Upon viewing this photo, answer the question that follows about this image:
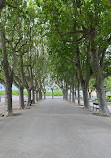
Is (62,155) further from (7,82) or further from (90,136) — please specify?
(7,82)

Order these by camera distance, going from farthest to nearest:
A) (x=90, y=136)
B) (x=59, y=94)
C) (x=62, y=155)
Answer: (x=59, y=94) → (x=90, y=136) → (x=62, y=155)

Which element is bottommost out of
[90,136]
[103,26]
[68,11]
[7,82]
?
[90,136]

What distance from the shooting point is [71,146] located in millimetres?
5172

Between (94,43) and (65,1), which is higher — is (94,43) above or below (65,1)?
below

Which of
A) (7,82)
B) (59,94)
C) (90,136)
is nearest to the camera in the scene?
(90,136)

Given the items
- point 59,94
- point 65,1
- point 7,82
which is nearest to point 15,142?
point 7,82

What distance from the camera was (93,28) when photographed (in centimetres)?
1255

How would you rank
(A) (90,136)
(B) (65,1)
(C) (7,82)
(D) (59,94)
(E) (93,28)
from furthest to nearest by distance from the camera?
(D) (59,94)
(C) (7,82)
(E) (93,28)
(B) (65,1)
(A) (90,136)

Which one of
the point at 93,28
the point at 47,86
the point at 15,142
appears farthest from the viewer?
the point at 47,86

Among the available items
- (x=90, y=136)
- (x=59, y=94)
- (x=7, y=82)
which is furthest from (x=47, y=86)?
(x=90, y=136)

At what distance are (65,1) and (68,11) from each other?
0.99m

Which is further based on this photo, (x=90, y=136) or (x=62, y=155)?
(x=90, y=136)

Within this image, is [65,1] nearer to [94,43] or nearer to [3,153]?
[94,43]

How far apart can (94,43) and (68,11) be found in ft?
9.16
